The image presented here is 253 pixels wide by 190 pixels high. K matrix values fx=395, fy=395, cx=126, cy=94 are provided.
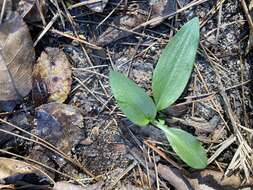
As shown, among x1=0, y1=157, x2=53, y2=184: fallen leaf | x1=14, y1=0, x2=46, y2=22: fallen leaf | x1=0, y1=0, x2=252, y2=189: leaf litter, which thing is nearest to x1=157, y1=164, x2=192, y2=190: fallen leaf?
x1=0, y1=0, x2=252, y2=189: leaf litter

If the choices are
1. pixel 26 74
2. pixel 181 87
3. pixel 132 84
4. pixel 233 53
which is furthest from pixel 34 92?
pixel 233 53

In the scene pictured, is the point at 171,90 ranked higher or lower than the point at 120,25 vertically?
lower

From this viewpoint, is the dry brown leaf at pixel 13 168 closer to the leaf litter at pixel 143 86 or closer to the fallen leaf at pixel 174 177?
the leaf litter at pixel 143 86

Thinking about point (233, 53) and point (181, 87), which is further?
point (233, 53)

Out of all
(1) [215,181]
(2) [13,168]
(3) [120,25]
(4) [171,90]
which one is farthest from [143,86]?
(2) [13,168]

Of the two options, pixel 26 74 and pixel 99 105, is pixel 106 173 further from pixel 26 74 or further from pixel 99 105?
pixel 26 74

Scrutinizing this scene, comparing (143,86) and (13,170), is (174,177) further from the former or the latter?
(13,170)
